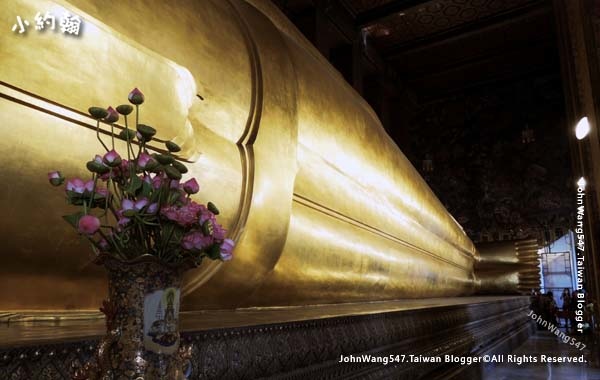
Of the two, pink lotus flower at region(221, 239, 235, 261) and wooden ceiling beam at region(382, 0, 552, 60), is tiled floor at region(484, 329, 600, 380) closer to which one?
pink lotus flower at region(221, 239, 235, 261)

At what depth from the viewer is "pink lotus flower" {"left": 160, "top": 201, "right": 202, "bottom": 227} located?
1.36 feet

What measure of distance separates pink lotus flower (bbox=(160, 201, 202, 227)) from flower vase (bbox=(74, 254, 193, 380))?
44 mm

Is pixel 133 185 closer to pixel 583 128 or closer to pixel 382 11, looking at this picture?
pixel 583 128

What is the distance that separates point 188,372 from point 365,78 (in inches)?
266

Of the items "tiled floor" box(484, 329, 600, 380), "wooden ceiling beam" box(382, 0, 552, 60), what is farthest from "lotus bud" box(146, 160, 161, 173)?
"wooden ceiling beam" box(382, 0, 552, 60)

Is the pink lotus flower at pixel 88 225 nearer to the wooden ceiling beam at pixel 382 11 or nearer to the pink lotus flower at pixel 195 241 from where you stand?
the pink lotus flower at pixel 195 241

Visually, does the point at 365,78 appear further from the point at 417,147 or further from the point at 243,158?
the point at 243,158

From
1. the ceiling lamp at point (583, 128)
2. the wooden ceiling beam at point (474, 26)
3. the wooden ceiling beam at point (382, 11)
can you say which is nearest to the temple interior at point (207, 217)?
the ceiling lamp at point (583, 128)

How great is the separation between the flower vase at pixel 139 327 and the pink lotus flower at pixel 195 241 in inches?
1.2

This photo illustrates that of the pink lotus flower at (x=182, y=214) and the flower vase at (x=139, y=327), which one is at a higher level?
the pink lotus flower at (x=182, y=214)

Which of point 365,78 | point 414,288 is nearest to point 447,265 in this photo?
point 414,288

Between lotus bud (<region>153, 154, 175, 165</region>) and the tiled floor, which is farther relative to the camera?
the tiled floor

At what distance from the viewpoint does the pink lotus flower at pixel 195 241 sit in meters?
0.43

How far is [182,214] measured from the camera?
0.42 m
